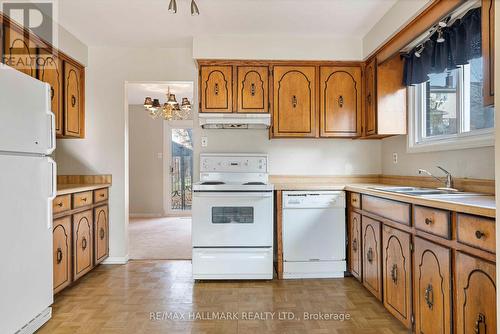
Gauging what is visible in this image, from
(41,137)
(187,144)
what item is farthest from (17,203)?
(187,144)

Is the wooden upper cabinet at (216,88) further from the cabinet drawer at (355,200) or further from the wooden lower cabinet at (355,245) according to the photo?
the wooden lower cabinet at (355,245)

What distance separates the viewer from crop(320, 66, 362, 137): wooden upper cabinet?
3178 mm

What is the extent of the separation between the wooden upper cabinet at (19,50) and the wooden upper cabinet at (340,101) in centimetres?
254

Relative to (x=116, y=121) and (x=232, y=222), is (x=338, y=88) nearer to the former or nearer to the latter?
(x=232, y=222)

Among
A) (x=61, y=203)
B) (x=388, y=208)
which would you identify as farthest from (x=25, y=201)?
(x=388, y=208)

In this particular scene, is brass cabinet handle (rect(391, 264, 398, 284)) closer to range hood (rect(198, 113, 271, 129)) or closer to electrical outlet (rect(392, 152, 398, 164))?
electrical outlet (rect(392, 152, 398, 164))

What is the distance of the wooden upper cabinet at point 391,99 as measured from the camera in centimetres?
287

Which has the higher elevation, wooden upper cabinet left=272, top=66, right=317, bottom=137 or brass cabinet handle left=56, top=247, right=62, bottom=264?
wooden upper cabinet left=272, top=66, right=317, bottom=137

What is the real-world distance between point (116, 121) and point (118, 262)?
1500 millimetres

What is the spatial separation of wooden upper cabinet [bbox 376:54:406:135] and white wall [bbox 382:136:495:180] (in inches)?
7.4

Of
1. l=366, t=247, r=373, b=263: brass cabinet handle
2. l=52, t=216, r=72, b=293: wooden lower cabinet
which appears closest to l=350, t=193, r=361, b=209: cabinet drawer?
l=366, t=247, r=373, b=263: brass cabinet handle

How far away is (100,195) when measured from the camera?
127 inches

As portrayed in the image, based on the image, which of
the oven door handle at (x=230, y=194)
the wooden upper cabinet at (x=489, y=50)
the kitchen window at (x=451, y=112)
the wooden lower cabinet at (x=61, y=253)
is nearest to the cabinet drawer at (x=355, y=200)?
the kitchen window at (x=451, y=112)

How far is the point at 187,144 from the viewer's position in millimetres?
6562
